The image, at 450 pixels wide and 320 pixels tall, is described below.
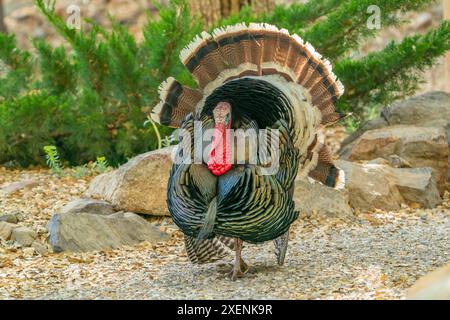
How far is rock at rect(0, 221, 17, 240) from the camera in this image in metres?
5.28

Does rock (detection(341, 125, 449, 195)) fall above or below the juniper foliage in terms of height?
below

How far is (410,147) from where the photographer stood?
669 centimetres

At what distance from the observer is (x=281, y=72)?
473 cm

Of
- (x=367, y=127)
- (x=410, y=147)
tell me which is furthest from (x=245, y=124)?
(x=367, y=127)

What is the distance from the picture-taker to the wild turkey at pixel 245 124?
4039mm

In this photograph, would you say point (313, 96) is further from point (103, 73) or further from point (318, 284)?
point (103, 73)

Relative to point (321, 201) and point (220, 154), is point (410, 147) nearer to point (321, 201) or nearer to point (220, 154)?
point (321, 201)

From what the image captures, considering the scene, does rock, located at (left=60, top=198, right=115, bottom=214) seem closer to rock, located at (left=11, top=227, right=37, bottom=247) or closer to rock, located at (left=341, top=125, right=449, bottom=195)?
rock, located at (left=11, top=227, right=37, bottom=247)

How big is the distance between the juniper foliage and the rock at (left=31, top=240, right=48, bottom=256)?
4.83 feet

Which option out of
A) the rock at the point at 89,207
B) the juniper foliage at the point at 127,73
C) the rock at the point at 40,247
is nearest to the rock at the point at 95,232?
the rock at the point at 40,247

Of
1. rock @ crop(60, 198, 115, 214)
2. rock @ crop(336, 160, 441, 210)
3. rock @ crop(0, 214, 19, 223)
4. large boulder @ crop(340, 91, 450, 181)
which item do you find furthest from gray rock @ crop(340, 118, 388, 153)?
rock @ crop(0, 214, 19, 223)

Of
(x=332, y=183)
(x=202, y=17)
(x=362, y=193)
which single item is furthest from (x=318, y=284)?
(x=202, y=17)

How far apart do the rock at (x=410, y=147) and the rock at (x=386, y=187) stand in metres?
0.22

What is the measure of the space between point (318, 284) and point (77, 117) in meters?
3.20
